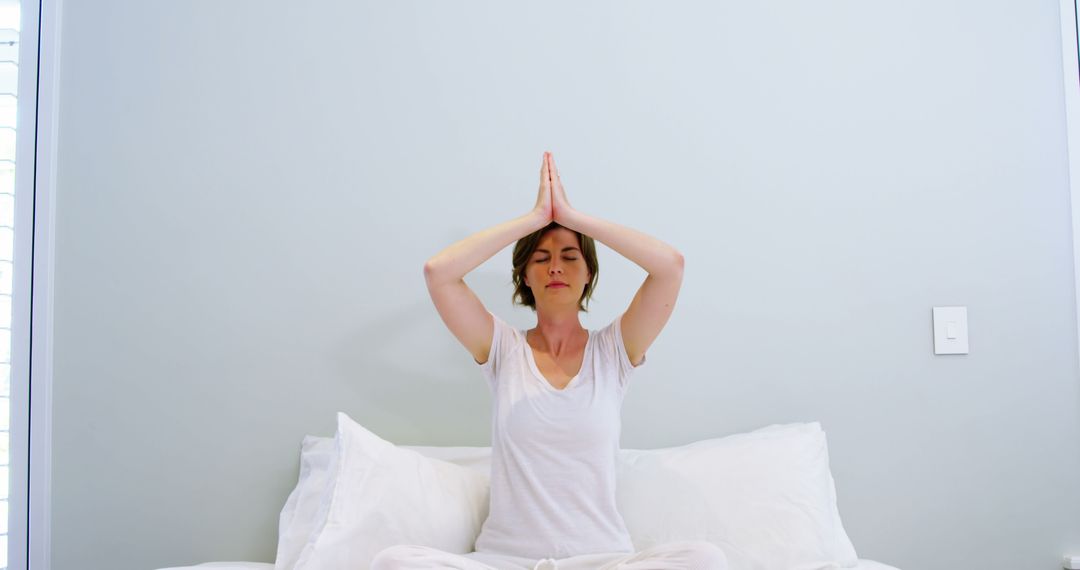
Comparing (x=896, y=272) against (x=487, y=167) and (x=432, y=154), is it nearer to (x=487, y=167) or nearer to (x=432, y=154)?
(x=487, y=167)

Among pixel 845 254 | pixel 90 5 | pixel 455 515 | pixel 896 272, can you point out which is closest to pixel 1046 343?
pixel 896 272

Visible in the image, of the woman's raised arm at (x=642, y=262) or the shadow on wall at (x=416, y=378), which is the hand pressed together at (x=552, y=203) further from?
the shadow on wall at (x=416, y=378)

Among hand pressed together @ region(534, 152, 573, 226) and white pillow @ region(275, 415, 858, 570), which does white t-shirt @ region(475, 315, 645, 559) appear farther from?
hand pressed together @ region(534, 152, 573, 226)

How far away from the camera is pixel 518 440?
4.84ft

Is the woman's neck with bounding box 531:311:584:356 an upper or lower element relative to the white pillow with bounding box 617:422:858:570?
upper

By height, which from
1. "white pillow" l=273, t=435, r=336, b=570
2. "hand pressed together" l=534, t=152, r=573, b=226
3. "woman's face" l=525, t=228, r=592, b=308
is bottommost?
"white pillow" l=273, t=435, r=336, b=570

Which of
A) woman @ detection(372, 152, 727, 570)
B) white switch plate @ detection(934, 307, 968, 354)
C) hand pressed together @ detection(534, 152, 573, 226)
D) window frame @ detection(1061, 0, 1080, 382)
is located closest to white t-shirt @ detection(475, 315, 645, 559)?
woman @ detection(372, 152, 727, 570)

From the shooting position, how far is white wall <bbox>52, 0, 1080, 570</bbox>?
1844 mm

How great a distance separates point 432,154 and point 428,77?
0.62 ft

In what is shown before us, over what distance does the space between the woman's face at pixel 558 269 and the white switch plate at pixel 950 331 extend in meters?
0.92

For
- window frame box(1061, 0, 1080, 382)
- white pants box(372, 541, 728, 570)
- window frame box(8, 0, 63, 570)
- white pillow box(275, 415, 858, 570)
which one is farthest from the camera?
window frame box(1061, 0, 1080, 382)

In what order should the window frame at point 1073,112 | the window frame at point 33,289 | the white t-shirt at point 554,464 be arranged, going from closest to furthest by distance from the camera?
the white t-shirt at point 554,464 < the window frame at point 33,289 < the window frame at point 1073,112

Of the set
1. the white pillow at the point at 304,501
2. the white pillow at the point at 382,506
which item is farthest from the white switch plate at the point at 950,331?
the white pillow at the point at 304,501

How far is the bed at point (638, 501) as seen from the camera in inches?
57.7
